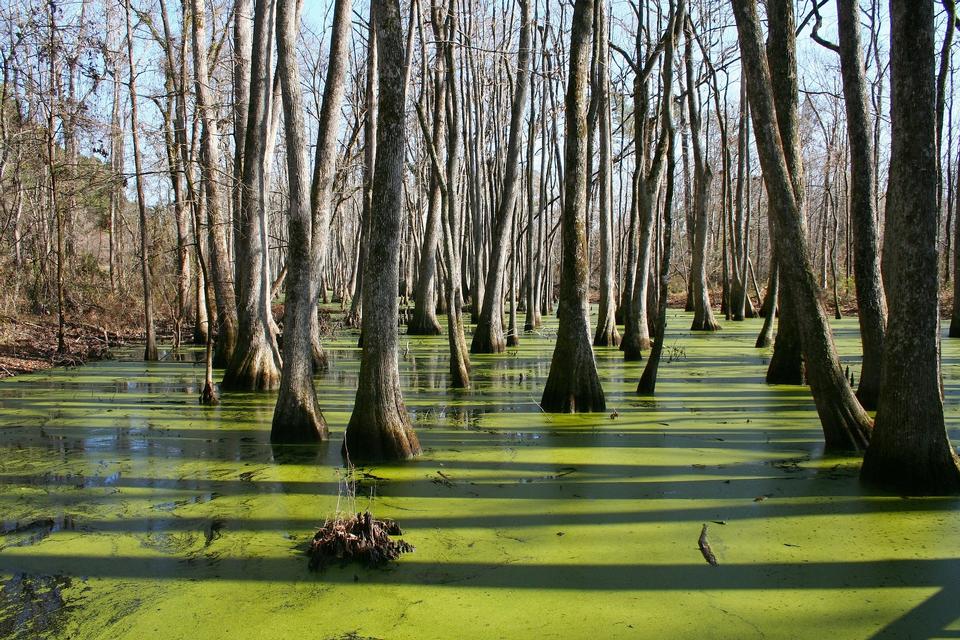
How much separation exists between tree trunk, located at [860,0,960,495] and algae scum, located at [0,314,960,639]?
0.34m

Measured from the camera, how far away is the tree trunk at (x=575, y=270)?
7.78m

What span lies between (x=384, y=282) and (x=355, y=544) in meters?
2.60

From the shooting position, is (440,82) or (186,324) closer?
(440,82)

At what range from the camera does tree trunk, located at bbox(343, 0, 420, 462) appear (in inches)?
233

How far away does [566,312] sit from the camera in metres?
7.78

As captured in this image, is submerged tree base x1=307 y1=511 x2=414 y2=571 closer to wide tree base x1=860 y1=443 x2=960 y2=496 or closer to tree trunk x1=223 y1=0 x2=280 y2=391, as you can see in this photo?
wide tree base x1=860 y1=443 x2=960 y2=496

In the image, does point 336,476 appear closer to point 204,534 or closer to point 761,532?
point 204,534

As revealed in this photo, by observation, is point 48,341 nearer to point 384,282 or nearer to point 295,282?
point 295,282

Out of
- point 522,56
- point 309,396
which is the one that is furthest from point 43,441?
point 522,56

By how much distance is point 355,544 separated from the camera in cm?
393

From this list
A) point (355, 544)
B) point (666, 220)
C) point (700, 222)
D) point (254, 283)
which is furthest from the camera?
point (700, 222)

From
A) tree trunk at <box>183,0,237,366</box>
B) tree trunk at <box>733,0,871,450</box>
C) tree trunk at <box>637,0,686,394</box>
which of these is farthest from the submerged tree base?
tree trunk at <box>183,0,237,366</box>

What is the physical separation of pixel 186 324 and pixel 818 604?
61.1ft

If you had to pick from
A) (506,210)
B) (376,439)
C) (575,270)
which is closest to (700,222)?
(506,210)
